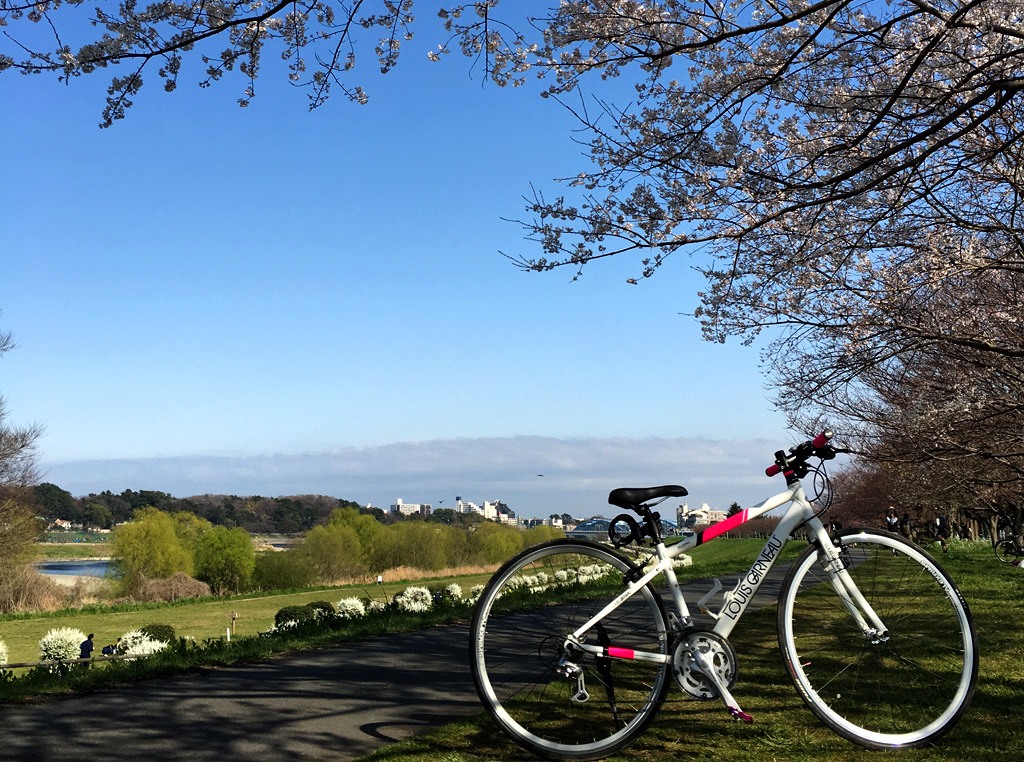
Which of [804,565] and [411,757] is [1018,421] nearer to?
[804,565]

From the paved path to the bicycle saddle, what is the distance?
130 centimetres

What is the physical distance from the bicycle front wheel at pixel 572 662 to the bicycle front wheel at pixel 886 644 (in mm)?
740

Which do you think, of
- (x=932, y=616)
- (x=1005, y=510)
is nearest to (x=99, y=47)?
(x=932, y=616)

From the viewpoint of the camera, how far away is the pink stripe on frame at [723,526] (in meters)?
4.20

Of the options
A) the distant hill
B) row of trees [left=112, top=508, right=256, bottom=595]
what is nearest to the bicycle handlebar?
row of trees [left=112, top=508, right=256, bottom=595]

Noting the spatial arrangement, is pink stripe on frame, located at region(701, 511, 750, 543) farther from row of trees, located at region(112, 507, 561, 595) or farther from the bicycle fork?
row of trees, located at region(112, 507, 561, 595)

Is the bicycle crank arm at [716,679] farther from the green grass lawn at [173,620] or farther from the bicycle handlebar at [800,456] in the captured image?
the green grass lawn at [173,620]

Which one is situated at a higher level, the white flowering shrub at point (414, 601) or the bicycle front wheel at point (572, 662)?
the bicycle front wheel at point (572, 662)

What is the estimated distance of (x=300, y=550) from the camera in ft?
242

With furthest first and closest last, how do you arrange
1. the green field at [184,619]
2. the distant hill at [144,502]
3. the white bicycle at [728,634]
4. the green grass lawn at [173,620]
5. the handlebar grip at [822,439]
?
the distant hill at [144,502] < the green grass lawn at [173,620] < the green field at [184,619] < the handlebar grip at [822,439] < the white bicycle at [728,634]

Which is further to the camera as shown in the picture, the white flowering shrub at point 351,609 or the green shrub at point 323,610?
the green shrub at point 323,610

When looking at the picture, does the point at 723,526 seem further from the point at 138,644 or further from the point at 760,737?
the point at 138,644

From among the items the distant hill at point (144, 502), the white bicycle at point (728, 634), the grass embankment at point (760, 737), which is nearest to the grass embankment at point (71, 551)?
the distant hill at point (144, 502)

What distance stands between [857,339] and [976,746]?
18.9ft
